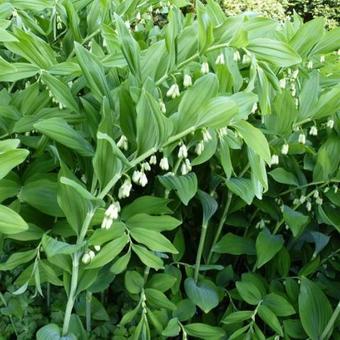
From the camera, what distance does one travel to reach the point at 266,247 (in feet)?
5.34

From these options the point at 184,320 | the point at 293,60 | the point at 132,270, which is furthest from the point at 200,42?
the point at 184,320

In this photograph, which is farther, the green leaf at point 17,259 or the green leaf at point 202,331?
the green leaf at point 202,331

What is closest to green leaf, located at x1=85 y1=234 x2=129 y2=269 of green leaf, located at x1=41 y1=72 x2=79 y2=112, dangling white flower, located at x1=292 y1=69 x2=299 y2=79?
green leaf, located at x1=41 y1=72 x2=79 y2=112

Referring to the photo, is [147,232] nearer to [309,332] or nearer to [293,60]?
[293,60]

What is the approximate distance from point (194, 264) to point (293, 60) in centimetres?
79

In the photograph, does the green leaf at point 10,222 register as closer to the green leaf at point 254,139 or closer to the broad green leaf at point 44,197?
the broad green leaf at point 44,197

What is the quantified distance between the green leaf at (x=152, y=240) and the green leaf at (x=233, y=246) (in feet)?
1.39

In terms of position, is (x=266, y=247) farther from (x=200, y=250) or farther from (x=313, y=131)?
(x=313, y=131)

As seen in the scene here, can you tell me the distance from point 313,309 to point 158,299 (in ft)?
1.65

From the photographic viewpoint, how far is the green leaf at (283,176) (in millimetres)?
1576

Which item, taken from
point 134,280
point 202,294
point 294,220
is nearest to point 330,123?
point 294,220

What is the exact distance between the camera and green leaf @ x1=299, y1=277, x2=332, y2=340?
64.6 inches

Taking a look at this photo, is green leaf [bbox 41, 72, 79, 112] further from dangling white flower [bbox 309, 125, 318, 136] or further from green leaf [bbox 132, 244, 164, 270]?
dangling white flower [bbox 309, 125, 318, 136]

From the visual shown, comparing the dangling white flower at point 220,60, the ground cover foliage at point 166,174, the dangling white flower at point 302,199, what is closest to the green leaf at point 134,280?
the ground cover foliage at point 166,174
